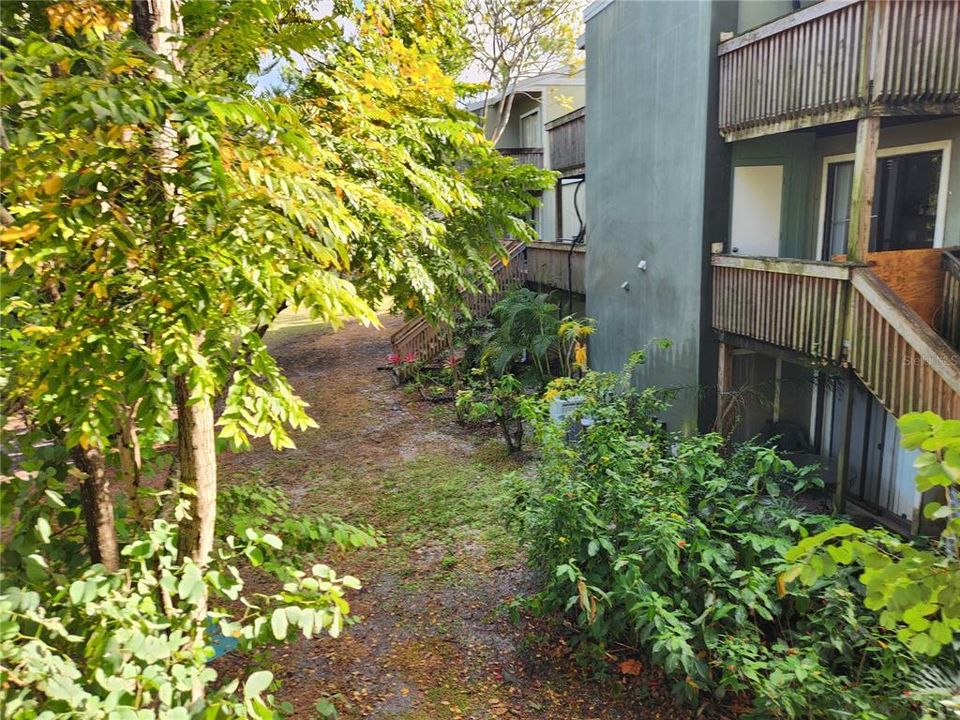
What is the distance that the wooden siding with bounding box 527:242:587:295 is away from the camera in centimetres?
1374

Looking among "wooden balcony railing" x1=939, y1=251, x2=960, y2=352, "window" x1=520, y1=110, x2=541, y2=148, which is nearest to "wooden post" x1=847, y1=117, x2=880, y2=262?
"wooden balcony railing" x1=939, y1=251, x2=960, y2=352

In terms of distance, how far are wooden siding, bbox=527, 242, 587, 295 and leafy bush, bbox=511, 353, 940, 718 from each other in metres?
7.92

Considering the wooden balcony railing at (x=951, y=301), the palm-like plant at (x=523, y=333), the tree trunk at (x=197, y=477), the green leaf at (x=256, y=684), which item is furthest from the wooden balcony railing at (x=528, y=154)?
the green leaf at (x=256, y=684)

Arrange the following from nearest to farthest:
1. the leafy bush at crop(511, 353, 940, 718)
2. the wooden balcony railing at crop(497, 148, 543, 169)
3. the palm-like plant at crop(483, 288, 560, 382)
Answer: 1. the leafy bush at crop(511, 353, 940, 718)
2. the palm-like plant at crop(483, 288, 560, 382)
3. the wooden balcony railing at crop(497, 148, 543, 169)

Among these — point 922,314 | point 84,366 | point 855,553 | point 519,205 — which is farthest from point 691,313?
point 84,366

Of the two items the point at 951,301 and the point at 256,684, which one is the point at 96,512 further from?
the point at 951,301

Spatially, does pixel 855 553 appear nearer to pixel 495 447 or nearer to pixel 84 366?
pixel 84 366

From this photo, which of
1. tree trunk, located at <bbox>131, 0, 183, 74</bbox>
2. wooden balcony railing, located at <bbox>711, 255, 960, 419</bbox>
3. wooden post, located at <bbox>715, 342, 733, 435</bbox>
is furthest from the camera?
wooden post, located at <bbox>715, 342, 733, 435</bbox>

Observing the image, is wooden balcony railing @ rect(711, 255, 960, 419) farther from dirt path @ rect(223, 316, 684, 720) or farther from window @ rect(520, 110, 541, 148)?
window @ rect(520, 110, 541, 148)

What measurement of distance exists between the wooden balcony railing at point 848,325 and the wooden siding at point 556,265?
537 cm

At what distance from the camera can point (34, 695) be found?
88.9 inches

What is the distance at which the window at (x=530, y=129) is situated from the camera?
66.0 feet

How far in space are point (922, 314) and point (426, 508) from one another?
6522mm

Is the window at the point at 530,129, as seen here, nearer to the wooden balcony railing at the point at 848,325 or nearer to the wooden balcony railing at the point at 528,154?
the wooden balcony railing at the point at 528,154
